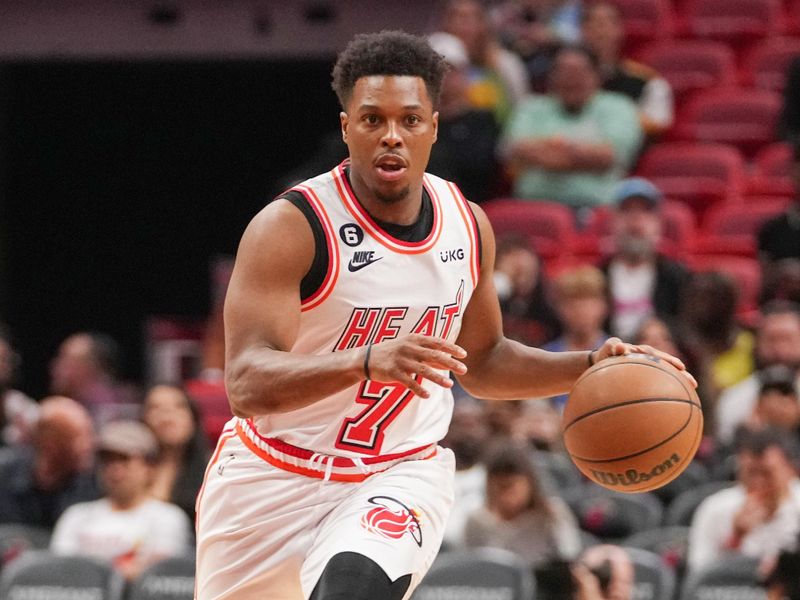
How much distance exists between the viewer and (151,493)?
336 inches

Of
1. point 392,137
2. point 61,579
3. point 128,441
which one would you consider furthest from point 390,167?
point 128,441

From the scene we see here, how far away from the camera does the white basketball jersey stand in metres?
4.47

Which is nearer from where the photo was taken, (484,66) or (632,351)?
(632,351)

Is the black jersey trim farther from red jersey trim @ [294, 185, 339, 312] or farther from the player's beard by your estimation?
the player's beard

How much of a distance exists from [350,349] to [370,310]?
0.23 meters

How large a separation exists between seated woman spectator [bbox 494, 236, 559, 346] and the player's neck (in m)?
4.86

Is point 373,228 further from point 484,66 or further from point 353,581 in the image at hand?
point 484,66

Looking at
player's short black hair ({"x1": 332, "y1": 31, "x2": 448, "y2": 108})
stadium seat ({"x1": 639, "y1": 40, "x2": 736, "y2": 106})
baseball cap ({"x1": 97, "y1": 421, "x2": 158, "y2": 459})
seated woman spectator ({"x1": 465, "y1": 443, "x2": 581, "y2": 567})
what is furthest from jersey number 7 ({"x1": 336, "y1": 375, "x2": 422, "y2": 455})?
stadium seat ({"x1": 639, "y1": 40, "x2": 736, "y2": 106})

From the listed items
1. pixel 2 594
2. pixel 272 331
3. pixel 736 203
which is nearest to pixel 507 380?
pixel 272 331

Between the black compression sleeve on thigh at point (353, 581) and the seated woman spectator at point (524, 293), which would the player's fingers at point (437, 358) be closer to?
the black compression sleeve on thigh at point (353, 581)

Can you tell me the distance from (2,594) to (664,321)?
3970 mm

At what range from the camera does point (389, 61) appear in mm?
4496

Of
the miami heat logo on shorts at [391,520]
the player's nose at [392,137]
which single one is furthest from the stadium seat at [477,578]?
the player's nose at [392,137]

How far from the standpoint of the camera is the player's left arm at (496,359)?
4.88 m
